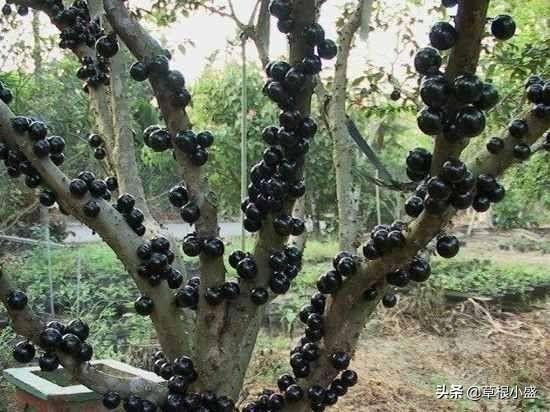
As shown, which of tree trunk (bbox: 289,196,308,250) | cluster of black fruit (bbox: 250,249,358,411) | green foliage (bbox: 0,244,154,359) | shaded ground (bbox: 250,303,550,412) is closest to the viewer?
cluster of black fruit (bbox: 250,249,358,411)

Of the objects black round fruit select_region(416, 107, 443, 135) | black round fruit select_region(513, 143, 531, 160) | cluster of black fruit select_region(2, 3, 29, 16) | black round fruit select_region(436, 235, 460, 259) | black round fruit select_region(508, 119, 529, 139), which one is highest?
cluster of black fruit select_region(2, 3, 29, 16)

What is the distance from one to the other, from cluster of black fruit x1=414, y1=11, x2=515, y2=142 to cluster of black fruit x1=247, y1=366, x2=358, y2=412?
28.4 inches

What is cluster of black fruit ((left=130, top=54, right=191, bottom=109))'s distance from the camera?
1.71 metres

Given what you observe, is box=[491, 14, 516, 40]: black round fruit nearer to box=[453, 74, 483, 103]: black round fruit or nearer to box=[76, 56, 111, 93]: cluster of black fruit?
box=[453, 74, 483, 103]: black round fruit

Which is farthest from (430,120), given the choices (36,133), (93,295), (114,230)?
(93,295)

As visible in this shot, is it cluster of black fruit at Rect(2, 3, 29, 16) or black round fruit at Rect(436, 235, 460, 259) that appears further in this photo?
cluster of black fruit at Rect(2, 3, 29, 16)

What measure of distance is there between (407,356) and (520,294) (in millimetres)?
2626

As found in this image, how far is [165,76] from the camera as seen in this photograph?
172 cm

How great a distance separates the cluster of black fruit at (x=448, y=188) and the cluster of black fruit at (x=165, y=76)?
25.0 inches

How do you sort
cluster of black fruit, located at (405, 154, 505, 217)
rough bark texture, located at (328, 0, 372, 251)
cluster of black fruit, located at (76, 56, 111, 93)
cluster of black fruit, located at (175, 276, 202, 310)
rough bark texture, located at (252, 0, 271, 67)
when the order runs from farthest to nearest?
1. rough bark texture, located at (252, 0, 271, 67)
2. rough bark texture, located at (328, 0, 372, 251)
3. cluster of black fruit, located at (76, 56, 111, 93)
4. cluster of black fruit, located at (175, 276, 202, 310)
5. cluster of black fruit, located at (405, 154, 505, 217)

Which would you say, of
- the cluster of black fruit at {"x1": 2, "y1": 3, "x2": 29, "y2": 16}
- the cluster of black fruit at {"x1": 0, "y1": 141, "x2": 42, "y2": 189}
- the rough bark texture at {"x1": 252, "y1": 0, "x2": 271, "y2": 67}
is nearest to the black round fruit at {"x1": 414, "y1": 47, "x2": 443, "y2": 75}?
the cluster of black fruit at {"x1": 0, "y1": 141, "x2": 42, "y2": 189}

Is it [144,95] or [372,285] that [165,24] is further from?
[144,95]

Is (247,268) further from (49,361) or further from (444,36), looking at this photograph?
(444,36)

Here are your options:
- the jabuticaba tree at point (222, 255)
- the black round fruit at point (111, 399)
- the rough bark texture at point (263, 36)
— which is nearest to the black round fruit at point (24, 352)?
the jabuticaba tree at point (222, 255)
